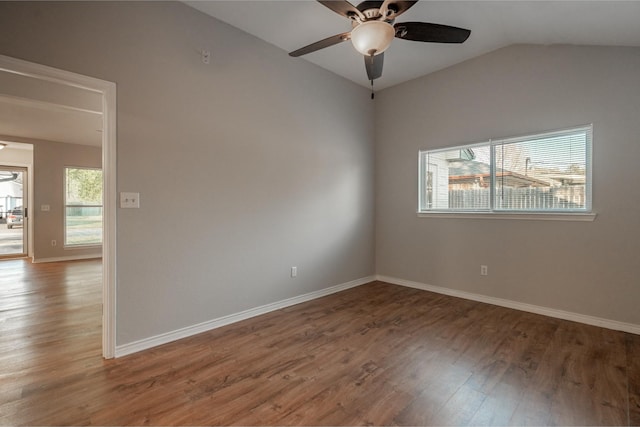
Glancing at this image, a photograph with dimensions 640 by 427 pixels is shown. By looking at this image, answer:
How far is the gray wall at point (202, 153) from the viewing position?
Answer: 2188mm

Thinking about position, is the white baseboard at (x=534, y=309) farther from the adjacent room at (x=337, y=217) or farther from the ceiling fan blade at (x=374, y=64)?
the ceiling fan blade at (x=374, y=64)

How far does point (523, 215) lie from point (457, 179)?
917mm

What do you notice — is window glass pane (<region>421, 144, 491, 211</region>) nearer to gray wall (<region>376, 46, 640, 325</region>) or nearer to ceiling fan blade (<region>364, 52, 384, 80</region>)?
gray wall (<region>376, 46, 640, 325</region>)

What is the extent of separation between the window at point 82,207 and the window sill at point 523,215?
25.2 feet

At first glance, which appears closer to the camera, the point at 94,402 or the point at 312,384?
the point at 94,402

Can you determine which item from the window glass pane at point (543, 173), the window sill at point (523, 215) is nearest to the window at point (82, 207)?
the window sill at point (523, 215)

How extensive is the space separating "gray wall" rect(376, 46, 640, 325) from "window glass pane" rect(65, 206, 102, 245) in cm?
705

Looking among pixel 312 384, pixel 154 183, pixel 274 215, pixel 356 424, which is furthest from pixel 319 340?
pixel 154 183

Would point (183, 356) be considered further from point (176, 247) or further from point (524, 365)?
point (524, 365)

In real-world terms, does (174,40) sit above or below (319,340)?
above

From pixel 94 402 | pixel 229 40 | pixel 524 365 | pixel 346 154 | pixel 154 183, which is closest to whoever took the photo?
pixel 94 402

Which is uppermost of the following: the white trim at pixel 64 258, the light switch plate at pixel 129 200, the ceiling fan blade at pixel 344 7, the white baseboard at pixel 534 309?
the ceiling fan blade at pixel 344 7

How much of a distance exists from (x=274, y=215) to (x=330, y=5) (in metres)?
2.06

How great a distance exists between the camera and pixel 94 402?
1694 mm
